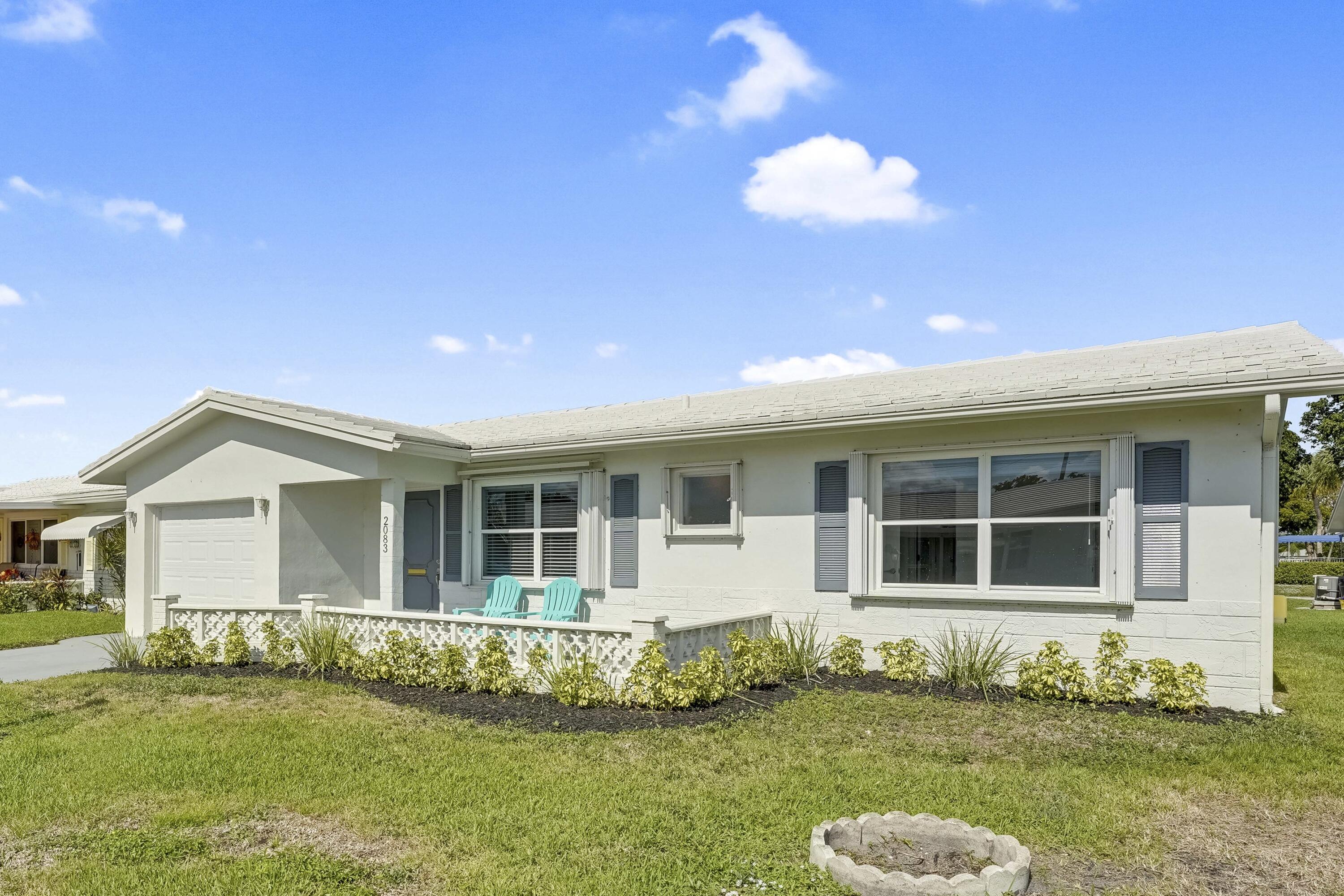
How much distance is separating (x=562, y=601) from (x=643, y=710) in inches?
143

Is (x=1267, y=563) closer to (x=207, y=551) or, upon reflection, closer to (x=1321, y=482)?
(x=207, y=551)

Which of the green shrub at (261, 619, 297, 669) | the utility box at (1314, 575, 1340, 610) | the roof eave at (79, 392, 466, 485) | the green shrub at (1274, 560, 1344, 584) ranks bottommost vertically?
the green shrub at (1274, 560, 1344, 584)

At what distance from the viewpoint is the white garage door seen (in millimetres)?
12320

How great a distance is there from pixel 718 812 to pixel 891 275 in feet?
33.9

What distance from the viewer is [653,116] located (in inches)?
459

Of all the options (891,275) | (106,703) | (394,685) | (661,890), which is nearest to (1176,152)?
(891,275)

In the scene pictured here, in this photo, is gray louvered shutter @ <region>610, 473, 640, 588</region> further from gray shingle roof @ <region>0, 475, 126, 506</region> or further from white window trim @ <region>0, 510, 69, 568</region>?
white window trim @ <region>0, 510, 69, 568</region>

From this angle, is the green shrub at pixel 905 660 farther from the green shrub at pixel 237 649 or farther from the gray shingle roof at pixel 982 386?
the green shrub at pixel 237 649

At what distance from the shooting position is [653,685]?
785 centimetres

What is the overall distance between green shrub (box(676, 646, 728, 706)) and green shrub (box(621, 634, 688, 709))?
7cm

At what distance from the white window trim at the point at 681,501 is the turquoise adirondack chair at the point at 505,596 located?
8.29 ft

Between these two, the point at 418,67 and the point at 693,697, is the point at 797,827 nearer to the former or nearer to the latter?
the point at 693,697

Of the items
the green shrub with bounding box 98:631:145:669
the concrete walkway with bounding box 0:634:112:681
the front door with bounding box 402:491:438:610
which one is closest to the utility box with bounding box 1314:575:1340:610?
the front door with bounding box 402:491:438:610

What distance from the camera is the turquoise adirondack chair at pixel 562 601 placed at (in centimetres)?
1115
